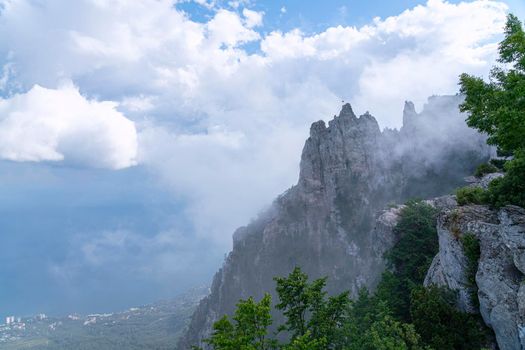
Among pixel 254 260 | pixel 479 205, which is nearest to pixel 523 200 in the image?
pixel 479 205

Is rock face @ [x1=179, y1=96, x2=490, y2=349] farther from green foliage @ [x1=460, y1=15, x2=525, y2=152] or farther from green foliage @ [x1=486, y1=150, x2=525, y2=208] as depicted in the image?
green foliage @ [x1=460, y1=15, x2=525, y2=152]

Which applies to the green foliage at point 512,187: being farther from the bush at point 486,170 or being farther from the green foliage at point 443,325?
the bush at point 486,170

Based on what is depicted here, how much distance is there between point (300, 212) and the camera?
153 m

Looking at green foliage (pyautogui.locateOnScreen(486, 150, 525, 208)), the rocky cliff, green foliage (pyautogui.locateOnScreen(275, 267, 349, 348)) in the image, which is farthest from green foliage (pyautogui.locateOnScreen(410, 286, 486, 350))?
green foliage (pyautogui.locateOnScreen(486, 150, 525, 208))

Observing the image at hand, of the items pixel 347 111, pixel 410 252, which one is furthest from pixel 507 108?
pixel 347 111

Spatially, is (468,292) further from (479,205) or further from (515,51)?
(515,51)

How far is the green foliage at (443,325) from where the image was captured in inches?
944

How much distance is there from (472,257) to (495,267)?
3.19 m

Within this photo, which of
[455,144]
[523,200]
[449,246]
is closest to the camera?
[523,200]

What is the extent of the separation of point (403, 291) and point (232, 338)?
80.9ft

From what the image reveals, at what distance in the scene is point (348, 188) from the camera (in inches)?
5512

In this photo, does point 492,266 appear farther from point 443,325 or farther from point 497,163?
point 497,163

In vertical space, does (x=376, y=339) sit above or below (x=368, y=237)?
below

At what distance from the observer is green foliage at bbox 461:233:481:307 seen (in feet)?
85.5
